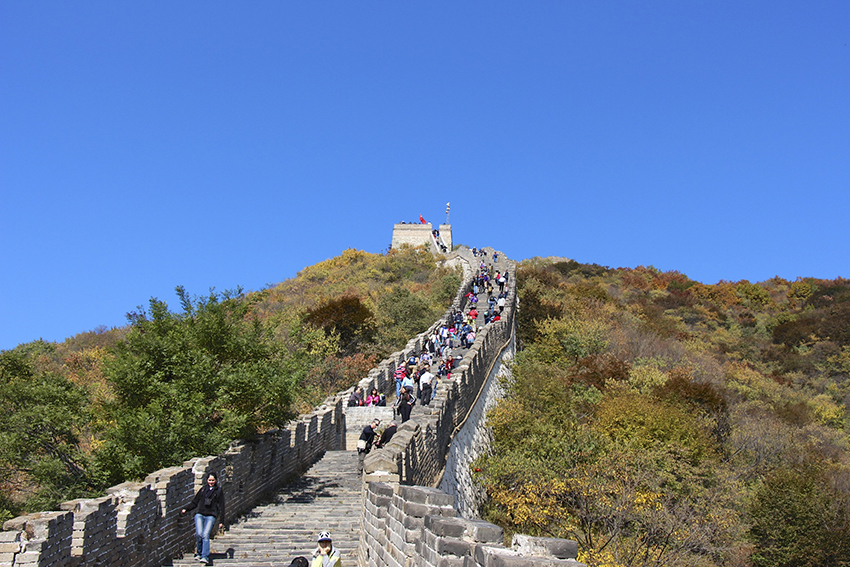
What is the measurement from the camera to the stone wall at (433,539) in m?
4.67

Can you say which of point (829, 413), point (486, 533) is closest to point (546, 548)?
point (486, 533)

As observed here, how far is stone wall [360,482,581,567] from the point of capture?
15.3 feet

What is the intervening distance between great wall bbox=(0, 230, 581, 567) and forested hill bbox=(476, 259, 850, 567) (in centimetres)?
205

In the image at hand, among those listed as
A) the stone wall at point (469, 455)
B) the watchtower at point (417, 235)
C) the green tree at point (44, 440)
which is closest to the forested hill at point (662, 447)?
the stone wall at point (469, 455)

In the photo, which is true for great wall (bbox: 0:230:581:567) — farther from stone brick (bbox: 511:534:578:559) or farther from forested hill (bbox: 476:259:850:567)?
forested hill (bbox: 476:259:850:567)

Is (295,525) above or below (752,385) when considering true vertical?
below

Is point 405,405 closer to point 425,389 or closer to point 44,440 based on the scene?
point 425,389

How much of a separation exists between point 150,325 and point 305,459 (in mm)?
4666

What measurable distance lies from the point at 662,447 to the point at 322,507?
34.4 ft

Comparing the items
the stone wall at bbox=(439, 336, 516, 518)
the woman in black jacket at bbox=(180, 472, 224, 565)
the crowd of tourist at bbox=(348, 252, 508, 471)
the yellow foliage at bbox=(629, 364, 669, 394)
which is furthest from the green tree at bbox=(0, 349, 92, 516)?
the yellow foliage at bbox=(629, 364, 669, 394)

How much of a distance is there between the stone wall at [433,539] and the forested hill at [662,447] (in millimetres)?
6166

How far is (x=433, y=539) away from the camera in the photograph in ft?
19.8

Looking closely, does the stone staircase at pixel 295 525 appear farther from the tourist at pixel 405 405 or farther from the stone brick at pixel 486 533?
the stone brick at pixel 486 533

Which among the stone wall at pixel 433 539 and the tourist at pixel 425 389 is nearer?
the stone wall at pixel 433 539
